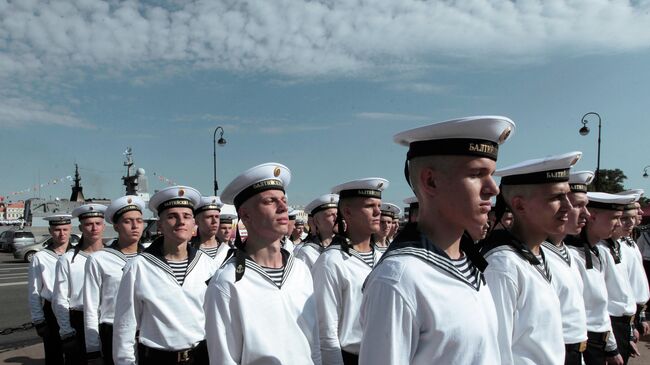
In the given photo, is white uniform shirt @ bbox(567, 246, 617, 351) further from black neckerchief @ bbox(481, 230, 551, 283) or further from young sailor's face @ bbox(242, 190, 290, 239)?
young sailor's face @ bbox(242, 190, 290, 239)

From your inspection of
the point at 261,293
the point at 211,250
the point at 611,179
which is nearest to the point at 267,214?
the point at 261,293

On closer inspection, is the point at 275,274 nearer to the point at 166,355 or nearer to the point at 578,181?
the point at 166,355

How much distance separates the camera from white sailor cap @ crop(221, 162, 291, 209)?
3.11m

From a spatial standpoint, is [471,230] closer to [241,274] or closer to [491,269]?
[491,269]

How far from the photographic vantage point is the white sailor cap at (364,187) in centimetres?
435

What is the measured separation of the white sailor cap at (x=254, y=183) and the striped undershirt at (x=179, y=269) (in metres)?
1.22

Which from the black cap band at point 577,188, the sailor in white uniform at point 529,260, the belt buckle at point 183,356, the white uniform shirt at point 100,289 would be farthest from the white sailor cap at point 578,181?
the white uniform shirt at point 100,289

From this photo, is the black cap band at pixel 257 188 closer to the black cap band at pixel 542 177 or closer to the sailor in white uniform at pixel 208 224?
the black cap band at pixel 542 177

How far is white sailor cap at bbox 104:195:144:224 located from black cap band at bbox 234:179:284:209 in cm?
282

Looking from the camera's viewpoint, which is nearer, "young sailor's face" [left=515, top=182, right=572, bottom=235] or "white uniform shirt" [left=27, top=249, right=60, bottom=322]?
"young sailor's face" [left=515, top=182, right=572, bottom=235]

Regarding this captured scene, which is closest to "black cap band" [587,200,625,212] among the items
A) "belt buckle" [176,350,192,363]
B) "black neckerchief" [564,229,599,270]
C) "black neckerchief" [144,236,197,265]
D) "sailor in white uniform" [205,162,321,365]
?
"black neckerchief" [564,229,599,270]

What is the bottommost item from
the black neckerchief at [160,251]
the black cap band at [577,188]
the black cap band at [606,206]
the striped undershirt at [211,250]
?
the striped undershirt at [211,250]

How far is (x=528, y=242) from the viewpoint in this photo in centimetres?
319

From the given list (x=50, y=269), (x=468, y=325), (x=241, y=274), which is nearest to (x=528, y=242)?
(x=468, y=325)
